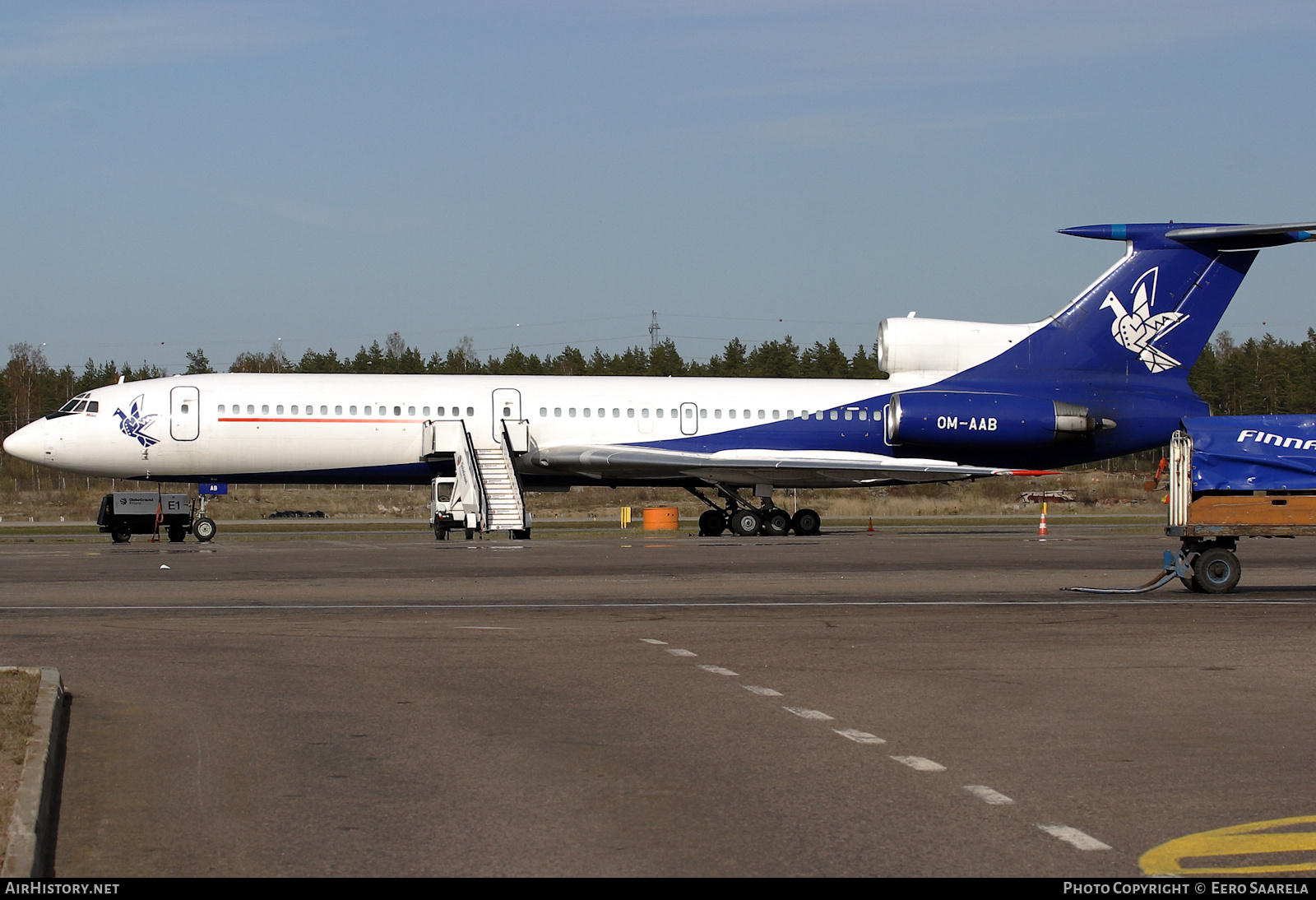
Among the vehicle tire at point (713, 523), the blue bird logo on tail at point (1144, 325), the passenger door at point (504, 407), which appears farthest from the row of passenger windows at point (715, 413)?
the blue bird logo on tail at point (1144, 325)

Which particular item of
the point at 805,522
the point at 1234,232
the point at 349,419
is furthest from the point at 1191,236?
the point at 349,419

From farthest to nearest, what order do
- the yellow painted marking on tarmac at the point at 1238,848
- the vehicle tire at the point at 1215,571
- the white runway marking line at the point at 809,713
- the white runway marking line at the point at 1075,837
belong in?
the vehicle tire at the point at 1215,571, the white runway marking line at the point at 809,713, the white runway marking line at the point at 1075,837, the yellow painted marking on tarmac at the point at 1238,848

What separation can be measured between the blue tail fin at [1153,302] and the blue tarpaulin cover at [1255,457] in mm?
17056

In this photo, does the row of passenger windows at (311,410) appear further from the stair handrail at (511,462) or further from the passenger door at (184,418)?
the stair handrail at (511,462)

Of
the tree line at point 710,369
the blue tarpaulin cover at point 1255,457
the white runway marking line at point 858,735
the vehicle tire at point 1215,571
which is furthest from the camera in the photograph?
the tree line at point 710,369

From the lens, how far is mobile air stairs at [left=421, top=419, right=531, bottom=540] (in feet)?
108

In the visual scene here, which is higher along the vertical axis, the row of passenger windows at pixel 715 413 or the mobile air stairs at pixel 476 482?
the row of passenger windows at pixel 715 413

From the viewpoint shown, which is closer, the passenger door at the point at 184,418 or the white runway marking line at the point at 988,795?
the white runway marking line at the point at 988,795

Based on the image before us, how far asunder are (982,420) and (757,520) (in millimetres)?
6592

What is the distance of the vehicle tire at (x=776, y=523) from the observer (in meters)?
35.3

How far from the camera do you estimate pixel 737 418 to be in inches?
1433

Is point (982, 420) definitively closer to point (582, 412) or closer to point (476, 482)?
point (582, 412)

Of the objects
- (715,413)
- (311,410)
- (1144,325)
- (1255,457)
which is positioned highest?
(1144,325)

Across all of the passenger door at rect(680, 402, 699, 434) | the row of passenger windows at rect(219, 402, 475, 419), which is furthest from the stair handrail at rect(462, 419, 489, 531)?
the passenger door at rect(680, 402, 699, 434)
